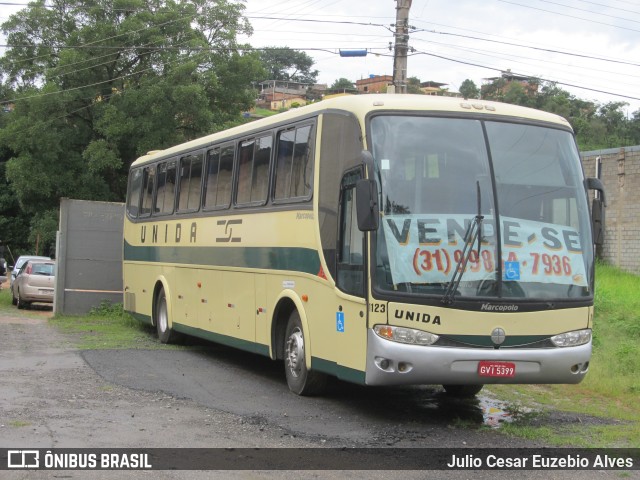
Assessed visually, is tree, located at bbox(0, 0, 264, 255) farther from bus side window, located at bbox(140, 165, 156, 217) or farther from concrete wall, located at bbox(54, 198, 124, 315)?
bus side window, located at bbox(140, 165, 156, 217)

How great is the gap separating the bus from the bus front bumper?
14 millimetres

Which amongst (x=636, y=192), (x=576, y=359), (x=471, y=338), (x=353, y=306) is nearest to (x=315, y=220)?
(x=353, y=306)

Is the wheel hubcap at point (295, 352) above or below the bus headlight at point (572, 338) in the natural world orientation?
below

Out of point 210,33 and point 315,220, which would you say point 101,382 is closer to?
point 315,220

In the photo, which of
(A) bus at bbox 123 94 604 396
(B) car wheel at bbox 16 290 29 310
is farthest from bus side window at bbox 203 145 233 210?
(B) car wheel at bbox 16 290 29 310

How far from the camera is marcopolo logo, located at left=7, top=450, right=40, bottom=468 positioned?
7.27m

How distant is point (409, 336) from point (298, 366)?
8.66ft

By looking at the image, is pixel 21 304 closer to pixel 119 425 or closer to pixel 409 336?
pixel 119 425

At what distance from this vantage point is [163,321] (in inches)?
683

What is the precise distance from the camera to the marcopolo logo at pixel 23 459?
7270 mm

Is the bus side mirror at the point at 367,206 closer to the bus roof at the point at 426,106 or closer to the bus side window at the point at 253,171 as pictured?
the bus roof at the point at 426,106

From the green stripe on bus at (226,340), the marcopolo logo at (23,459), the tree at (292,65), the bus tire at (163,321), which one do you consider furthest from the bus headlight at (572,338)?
the tree at (292,65)

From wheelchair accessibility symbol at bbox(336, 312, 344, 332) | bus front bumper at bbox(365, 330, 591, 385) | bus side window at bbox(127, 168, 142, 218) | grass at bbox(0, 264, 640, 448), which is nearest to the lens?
bus front bumper at bbox(365, 330, 591, 385)

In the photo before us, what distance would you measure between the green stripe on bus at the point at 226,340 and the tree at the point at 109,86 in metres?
20.7
